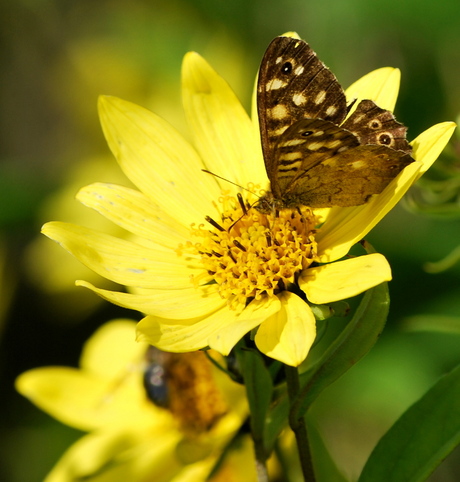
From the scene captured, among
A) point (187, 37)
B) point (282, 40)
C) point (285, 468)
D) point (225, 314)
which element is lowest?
point (285, 468)

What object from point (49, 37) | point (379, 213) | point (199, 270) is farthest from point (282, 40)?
point (49, 37)

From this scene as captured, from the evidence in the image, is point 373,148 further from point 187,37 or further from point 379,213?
point 187,37

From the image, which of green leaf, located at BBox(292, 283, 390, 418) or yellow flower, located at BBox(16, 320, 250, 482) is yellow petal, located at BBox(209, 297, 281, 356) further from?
yellow flower, located at BBox(16, 320, 250, 482)

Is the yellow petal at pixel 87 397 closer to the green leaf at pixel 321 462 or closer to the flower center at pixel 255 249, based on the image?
the flower center at pixel 255 249

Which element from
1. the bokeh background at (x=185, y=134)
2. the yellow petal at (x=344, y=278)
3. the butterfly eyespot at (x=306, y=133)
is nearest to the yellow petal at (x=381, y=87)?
the butterfly eyespot at (x=306, y=133)

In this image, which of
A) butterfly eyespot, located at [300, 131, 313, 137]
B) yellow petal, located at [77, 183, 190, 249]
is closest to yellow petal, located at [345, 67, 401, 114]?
butterfly eyespot, located at [300, 131, 313, 137]

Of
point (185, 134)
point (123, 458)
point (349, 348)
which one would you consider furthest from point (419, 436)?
point (185, 134)
